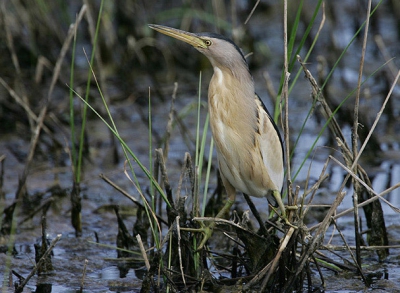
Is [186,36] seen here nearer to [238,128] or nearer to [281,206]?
[238,128]

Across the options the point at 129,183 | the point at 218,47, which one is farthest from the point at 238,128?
the point at 129,183

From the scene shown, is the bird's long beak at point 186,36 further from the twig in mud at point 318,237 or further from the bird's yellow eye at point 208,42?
the twig in mud at point 318,237

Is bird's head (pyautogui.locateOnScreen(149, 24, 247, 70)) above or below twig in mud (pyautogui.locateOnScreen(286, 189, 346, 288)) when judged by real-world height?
above

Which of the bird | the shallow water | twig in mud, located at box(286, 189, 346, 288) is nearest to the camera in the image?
twig in mud, located at box(286, 189, 346, 288)

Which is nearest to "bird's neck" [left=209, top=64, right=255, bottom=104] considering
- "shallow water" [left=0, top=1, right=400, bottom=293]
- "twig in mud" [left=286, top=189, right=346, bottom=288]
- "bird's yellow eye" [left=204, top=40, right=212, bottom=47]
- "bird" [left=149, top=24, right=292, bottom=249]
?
"bird" [left=149, top=24, right=292, bottom=249]

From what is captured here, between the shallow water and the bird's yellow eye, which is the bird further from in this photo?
the shallow water

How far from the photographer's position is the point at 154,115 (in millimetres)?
5840

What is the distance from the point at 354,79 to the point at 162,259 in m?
3.84

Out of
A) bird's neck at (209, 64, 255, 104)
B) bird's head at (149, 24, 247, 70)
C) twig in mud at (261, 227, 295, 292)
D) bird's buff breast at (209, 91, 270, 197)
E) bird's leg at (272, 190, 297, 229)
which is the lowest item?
twig in mud at (261, 227, 295, 292)

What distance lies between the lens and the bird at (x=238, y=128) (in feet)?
9.89

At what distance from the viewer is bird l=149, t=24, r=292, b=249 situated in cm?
301

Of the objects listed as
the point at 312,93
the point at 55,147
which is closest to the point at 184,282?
the point at 312,93

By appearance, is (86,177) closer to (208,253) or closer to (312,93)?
(208,253)

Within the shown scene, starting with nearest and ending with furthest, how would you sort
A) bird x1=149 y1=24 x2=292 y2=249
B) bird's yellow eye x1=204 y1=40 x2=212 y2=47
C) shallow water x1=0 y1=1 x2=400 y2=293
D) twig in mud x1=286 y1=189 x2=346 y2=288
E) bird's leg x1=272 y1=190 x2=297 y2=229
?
twig in mud x1=286 y1=189 x2=346 y2=288, bird's leg x1=272 y1=190 x2=297 y2=229, bird x1=149 y1=24 x2=292 y2=249, bird's yellow eye x1=204 y1=40 x2=212 y2=47, shallow water x1=0 y1=1 x2=400 y2=293
